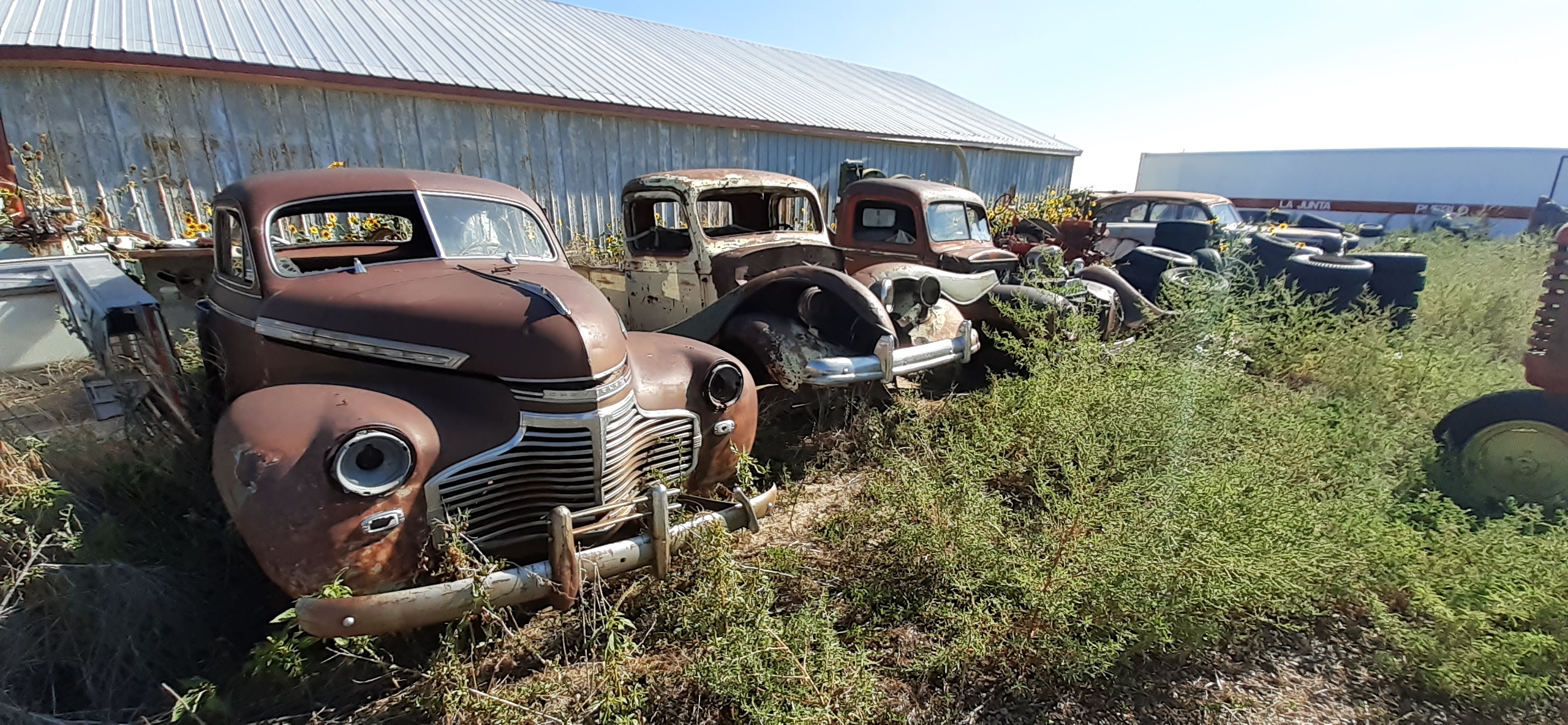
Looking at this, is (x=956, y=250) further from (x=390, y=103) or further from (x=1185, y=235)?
(x=390, y=103)

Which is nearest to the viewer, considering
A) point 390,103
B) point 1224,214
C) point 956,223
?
point 956,223

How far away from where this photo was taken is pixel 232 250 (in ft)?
11.6

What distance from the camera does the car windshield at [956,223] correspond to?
22.4 feet

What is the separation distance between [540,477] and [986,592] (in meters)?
1.85

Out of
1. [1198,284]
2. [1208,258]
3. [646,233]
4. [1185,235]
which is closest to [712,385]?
[646,233]

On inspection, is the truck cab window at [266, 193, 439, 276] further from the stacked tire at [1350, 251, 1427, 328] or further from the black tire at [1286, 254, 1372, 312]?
the stacked tire at [1350, 251, 1427, 328]

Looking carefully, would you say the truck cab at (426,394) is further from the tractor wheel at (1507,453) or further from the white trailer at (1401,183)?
the white trailer at (1401,183)

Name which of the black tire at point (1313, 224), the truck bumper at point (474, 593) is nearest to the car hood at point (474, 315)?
the truck bumper at point (474, 593)

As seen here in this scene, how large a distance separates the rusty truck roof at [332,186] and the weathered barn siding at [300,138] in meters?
4.79

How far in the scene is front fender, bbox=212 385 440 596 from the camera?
6.77ft

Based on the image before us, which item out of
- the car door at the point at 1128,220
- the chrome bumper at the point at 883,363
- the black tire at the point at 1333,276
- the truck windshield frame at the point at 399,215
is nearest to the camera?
the truck windshield frame at the point at 399,215

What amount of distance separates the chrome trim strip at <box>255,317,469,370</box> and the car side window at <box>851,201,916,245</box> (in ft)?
16.7

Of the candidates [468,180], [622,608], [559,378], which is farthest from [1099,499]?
[468,180]

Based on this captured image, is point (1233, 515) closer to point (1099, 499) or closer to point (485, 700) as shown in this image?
point (1099, 499)
